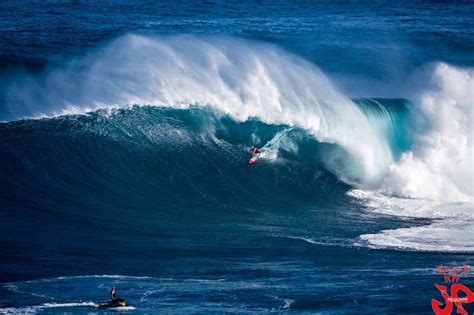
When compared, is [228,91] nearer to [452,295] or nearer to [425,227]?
[425,227]

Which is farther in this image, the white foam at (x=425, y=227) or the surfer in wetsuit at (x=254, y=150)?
the surfer in wetsuit at (x=254, y=150)

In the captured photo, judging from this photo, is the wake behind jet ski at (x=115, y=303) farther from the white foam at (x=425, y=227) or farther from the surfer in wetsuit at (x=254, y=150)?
the surfer in wetsuit at (x=254, y=150)

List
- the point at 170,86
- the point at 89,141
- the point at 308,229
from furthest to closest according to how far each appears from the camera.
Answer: the point at 170,86, the point at 89,141, the point at 308,229

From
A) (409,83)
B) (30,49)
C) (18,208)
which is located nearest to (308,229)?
(18,208)

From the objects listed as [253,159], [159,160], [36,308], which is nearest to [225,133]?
[253,159]

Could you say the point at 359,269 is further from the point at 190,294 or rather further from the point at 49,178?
the point at 49,178

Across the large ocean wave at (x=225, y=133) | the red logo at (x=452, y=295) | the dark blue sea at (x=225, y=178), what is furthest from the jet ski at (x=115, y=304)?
the large ocean wave at (x=225, y=133)
